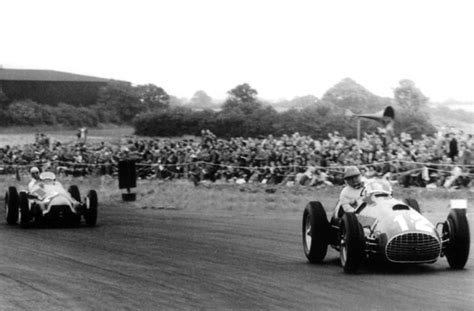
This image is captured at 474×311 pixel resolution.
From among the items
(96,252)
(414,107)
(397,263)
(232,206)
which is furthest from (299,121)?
(397,263)

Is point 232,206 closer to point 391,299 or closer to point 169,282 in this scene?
point 169,282

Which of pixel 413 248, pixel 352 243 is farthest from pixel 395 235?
pixel 352 243

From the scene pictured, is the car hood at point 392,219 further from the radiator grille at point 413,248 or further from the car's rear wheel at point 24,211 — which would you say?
the car's rear wheel at point 24,211

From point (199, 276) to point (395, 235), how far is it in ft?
7.75

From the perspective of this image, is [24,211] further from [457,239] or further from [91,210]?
[457,239]

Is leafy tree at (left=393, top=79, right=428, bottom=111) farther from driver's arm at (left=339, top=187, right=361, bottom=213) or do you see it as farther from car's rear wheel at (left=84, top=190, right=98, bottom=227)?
driver's arm at (left=339, top=187, right=361, bottom=213)

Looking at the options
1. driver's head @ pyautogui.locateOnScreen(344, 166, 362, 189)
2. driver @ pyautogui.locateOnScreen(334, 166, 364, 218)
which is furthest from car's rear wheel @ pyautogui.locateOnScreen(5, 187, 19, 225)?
driver's head @ pyautogui.locateOnScreen(344, 166, 362, 189)

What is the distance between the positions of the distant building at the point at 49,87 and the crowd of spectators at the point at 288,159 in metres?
9.87

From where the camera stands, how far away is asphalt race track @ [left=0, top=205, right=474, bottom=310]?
859cm

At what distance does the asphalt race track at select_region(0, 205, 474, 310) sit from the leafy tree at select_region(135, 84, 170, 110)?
24.4 meters

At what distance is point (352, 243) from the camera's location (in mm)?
10172

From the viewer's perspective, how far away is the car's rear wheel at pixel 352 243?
1019 centimetres

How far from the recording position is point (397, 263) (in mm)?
10367

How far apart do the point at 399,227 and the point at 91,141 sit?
28.3 metres
